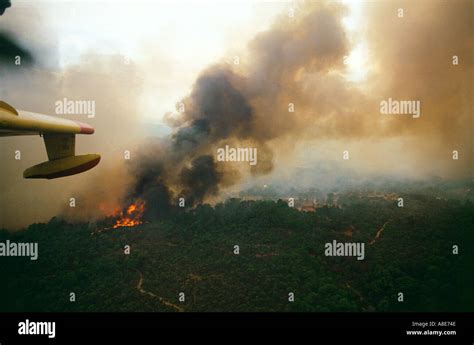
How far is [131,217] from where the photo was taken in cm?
717

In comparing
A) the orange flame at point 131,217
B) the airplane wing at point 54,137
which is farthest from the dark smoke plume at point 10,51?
the orange flame at point 131,217

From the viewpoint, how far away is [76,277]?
22.4 feet

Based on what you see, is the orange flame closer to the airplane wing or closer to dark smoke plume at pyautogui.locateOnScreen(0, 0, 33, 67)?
the airplane wing

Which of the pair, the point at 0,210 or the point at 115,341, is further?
the point at 0,210

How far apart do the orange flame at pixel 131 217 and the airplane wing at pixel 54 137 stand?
4.27ft

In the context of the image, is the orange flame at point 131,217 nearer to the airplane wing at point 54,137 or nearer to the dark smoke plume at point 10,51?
the airplane wing at point 54,137

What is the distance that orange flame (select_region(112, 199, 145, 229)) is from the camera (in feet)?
23.5

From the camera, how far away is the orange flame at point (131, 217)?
7160mm

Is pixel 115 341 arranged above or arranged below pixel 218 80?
below

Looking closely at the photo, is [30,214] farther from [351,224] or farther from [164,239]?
[351,224]

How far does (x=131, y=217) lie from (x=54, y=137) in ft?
7.25

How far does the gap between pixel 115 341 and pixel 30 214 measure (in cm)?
317

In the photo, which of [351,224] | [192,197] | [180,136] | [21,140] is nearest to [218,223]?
[192,197]

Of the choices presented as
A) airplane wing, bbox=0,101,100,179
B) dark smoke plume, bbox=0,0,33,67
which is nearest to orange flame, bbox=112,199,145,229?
airplane wing, bbox=0,101,100,179
